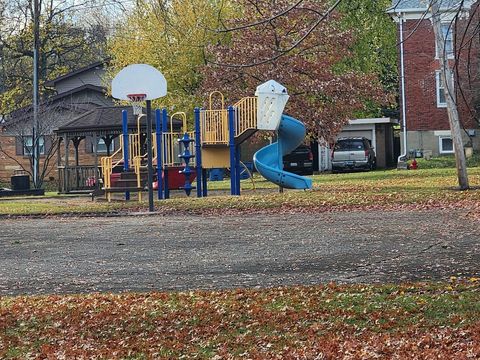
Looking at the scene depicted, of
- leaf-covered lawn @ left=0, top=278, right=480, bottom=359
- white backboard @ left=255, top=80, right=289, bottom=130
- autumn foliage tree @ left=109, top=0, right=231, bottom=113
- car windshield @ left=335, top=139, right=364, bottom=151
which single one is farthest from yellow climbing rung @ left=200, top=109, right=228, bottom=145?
car windshield @ left=335, top=139, right=364, bottom=151

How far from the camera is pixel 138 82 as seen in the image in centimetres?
2231

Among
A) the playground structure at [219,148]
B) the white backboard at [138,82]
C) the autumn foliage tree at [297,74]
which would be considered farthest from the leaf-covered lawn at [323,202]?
the autumn foliage tree at [297,74]

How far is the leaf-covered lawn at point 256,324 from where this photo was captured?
799cm

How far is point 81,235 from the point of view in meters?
17.7

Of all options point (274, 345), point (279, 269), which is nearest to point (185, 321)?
point (274, 345)

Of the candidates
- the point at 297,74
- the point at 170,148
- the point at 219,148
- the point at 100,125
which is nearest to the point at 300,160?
the point at 297,74

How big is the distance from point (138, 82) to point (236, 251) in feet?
28.3

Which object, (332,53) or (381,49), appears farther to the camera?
(381,49)

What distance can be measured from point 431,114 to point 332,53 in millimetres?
7915

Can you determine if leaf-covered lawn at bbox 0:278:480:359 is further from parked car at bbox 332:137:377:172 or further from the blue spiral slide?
parked car at bbox 332:137:377:172

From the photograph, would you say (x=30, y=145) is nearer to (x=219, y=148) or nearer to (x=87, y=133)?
(x=87, y=133)

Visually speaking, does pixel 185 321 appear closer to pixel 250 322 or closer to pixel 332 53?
pixel 250 322

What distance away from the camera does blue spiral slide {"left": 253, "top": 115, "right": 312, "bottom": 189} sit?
2756 centimetres

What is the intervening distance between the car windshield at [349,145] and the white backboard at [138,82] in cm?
2466
